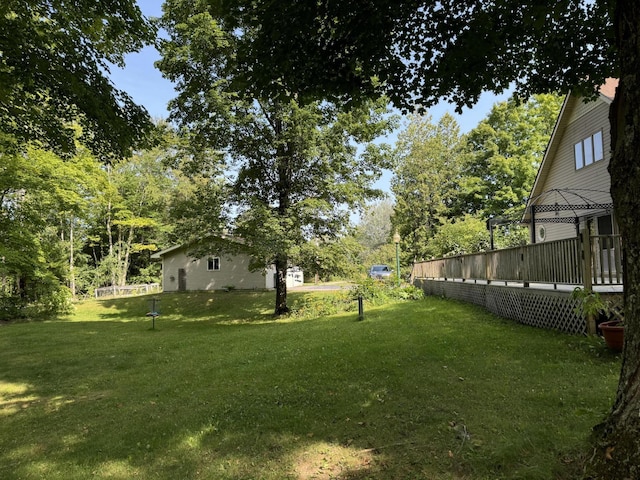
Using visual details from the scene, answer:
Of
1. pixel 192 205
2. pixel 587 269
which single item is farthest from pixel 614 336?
pixel 192 205

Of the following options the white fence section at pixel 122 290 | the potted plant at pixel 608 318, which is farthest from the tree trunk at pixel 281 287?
the white fence section at pixel 122 290

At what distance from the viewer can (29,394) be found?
6.26 meters

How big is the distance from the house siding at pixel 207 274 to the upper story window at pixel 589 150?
2034 centimetres

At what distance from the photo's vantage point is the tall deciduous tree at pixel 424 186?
32.0m

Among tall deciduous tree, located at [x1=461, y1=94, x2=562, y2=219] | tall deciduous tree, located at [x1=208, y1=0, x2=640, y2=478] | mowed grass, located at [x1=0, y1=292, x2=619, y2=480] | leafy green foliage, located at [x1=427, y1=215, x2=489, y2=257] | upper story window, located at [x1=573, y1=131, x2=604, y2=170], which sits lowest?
mowed grass, located at [x1=0, y1=292, x2=619, y2=480]

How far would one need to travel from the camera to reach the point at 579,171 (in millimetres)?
13227

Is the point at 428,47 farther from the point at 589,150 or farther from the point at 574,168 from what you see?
the point at 574,168

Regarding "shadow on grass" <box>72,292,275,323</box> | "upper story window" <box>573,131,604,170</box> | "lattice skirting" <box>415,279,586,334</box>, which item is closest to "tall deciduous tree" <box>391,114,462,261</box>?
"shadow on grass" <box>72,292,275,323</box>

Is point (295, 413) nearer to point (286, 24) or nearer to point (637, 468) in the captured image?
point (637, 468)

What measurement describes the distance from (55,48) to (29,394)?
18.7ft

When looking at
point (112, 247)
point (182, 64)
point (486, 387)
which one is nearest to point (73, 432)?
point (486, 387)

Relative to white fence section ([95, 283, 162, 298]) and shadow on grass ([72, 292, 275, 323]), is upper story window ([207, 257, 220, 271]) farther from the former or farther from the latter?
white fence section ([95, 283, 162, 298])

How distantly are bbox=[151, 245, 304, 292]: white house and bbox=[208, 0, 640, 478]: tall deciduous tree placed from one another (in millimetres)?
23974

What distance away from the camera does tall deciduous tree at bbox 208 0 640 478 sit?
13.1 ft
